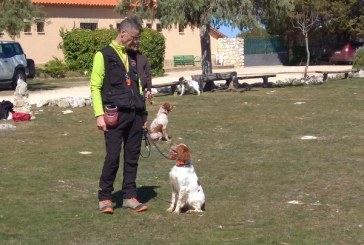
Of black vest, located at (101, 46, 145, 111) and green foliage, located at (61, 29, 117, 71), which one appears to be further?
green foliage, located at (61, 29, 117, 71)

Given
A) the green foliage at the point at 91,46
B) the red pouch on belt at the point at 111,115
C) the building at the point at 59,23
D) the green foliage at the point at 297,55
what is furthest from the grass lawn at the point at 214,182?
Result: the green foliage at the point at 297,55

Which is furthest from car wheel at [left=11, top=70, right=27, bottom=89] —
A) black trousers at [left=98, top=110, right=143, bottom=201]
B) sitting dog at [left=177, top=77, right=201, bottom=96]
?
black trousers at [left=98, top=110, right=143, bottom=201]

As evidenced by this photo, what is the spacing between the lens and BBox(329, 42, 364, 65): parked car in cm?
5042

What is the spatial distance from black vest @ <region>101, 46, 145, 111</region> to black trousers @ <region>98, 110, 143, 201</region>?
0.36 feet

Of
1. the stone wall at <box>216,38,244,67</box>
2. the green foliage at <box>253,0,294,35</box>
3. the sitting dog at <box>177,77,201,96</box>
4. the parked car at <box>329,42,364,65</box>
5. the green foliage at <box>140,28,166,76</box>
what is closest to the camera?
the sitting dog at <box>177,77,201,96</box>

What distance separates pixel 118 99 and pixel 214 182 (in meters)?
2.66

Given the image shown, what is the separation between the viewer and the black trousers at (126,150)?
27.2 feet

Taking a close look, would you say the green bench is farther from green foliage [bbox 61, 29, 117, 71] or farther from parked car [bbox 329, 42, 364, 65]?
green foliage [bbox 61, 29, 117, 71]

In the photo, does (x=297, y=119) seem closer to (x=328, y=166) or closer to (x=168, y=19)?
(x=328, y=166)

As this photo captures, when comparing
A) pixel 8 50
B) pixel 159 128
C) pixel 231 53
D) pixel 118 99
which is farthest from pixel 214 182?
pixel 231 53

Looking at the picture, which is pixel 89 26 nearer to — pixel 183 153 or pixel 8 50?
pixel 8 50

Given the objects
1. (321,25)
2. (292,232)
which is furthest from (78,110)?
(321,25)

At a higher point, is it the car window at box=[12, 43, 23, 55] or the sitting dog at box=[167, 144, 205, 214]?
the car window at box=[12, 43, 23, 55]

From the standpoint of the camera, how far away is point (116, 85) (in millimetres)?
8266
